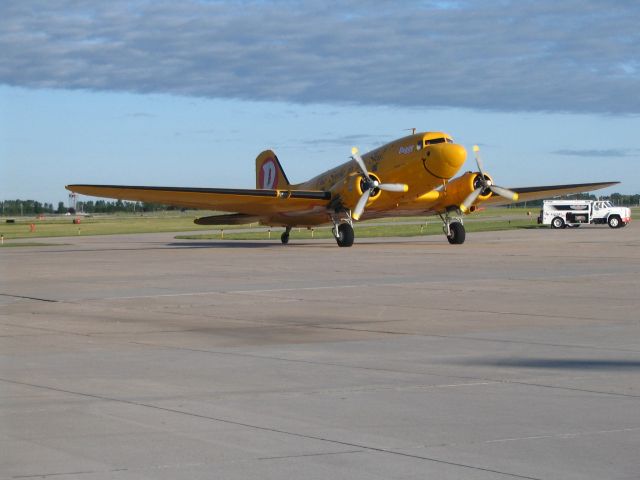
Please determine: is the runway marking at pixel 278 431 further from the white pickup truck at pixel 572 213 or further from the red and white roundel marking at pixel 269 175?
the white pickup truck at pixel 572 213

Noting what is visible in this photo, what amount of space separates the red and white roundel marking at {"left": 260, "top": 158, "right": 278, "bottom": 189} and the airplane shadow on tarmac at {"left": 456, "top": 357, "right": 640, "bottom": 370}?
143 feet

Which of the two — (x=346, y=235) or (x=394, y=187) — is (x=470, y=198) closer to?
(x=394, y=187)

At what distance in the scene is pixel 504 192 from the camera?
45656mm

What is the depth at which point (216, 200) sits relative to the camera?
4362cm

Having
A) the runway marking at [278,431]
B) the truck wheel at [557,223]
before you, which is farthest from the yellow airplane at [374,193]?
the runway marking at [278,431]

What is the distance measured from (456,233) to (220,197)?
10735mm

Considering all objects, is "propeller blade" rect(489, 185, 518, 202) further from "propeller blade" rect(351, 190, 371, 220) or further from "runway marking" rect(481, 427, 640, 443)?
"runway marking" rect(481, 427, 640, 443)

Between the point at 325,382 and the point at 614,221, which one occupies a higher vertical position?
the point at 614,221

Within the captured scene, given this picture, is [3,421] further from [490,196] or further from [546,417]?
[490,196]

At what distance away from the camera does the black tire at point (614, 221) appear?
69.7 m

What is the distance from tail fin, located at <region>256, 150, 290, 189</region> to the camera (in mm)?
54562

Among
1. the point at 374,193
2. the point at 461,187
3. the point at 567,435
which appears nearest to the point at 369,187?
the point at 374,193

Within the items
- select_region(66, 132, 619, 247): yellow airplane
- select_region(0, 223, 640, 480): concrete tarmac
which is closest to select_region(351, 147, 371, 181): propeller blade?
select_region(66, 132, 619, 247): yellow airplane

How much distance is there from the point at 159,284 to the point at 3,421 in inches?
647
